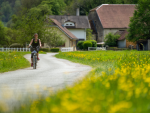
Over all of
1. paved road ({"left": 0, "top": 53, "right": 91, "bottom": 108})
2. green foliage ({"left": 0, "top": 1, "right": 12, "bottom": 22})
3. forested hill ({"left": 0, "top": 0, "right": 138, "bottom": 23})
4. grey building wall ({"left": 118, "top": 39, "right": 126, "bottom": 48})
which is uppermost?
green foliage ({"left": 0, "top": 1, "right": 12, "bottom": 22})

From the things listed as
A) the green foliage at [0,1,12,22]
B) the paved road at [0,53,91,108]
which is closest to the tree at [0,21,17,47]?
the paved road at [0,53,91,108]

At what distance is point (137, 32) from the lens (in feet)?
169

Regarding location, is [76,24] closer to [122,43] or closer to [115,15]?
[115,15]

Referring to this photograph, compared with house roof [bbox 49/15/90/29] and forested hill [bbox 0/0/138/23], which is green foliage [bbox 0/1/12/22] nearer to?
forested hill [bbox 0/0/138/23]

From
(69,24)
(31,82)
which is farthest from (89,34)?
(31,82)

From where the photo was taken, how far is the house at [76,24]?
224ft

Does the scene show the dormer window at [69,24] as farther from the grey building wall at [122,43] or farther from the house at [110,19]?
the grey building wall at [122,43]

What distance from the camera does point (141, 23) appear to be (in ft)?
172

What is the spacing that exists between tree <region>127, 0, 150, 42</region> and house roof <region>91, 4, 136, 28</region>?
56.2ft

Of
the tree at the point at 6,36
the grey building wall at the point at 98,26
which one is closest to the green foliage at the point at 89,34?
the grey building wall at the point at 98,26

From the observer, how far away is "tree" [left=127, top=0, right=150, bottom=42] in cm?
5169

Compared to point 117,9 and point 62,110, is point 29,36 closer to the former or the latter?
point 117,9

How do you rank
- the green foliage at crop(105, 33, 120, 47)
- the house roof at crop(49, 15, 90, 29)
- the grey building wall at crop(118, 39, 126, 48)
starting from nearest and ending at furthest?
the grey building wall at crop(118, 39, 126, 48) → the green foliage at crop(105, 33, 120, 47) → the house roof at crop(49, 15, 90, 29)

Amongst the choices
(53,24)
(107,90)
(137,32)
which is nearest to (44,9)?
(53,24)
